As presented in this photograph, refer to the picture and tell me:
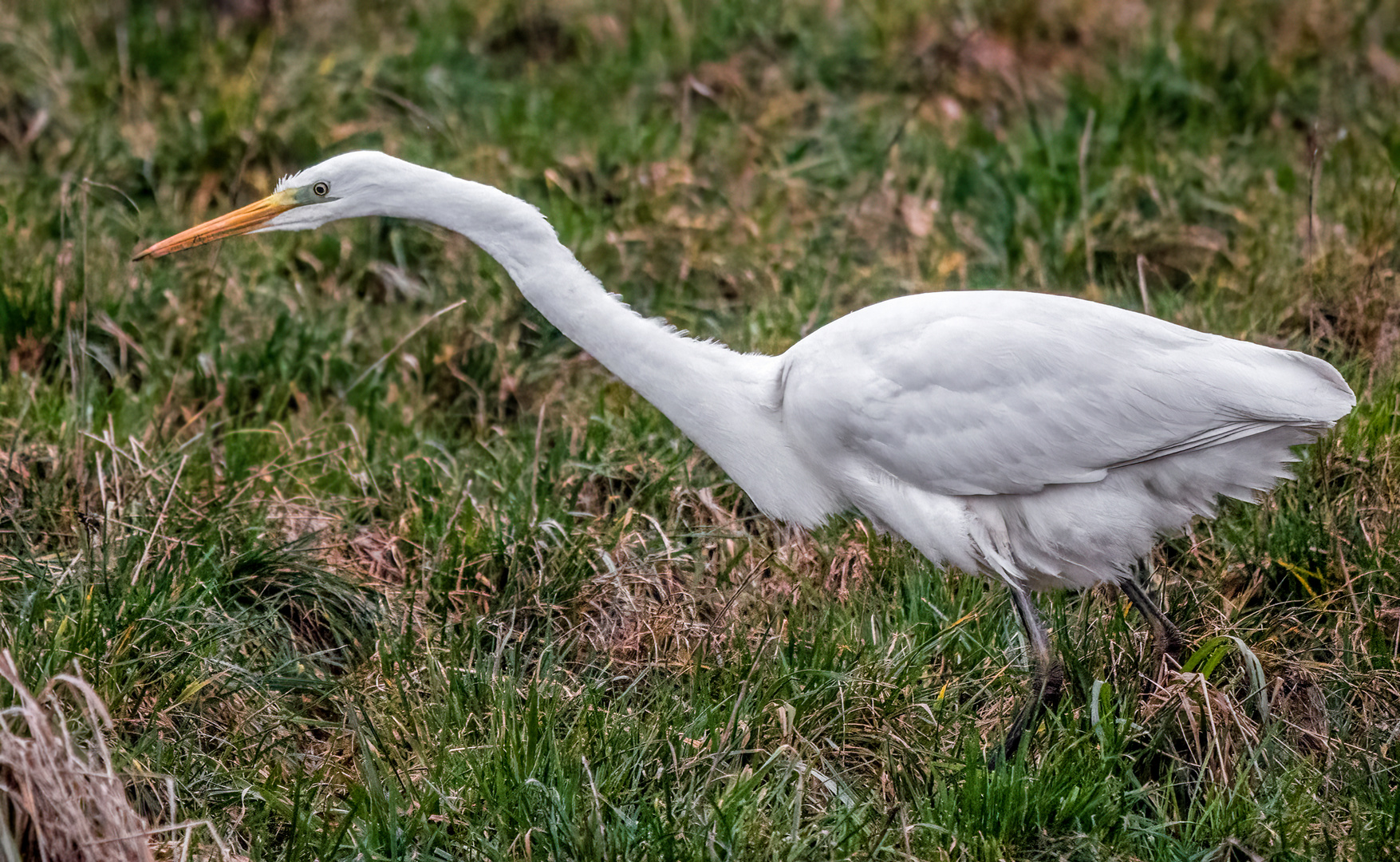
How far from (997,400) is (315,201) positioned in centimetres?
170

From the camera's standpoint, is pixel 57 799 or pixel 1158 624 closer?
pixel 57 799

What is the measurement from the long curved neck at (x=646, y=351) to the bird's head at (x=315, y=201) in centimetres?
7

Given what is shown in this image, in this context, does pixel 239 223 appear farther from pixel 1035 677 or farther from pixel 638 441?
pixel 1035 677

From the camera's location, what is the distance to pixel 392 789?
2762 millimetres

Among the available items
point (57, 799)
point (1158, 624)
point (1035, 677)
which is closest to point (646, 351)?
point (1035, 677)

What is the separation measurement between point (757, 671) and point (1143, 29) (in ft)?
16.5

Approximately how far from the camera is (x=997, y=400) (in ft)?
10.8

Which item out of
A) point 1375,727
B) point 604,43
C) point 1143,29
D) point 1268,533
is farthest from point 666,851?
point 1143,29

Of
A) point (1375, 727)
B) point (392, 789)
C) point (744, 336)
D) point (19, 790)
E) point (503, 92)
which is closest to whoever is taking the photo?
point (19, 790)

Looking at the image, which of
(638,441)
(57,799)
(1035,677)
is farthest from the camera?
(638,441)

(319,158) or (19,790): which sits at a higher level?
(19,790)

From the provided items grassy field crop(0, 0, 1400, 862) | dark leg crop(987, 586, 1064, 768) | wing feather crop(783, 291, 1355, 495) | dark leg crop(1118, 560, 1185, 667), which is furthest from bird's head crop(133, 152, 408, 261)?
dark leg crop(1118, 560, 1185, 667)

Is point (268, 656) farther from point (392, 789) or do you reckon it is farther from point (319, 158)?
point (319, 158)

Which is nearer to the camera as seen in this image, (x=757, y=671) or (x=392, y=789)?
(x=392, y=789)
